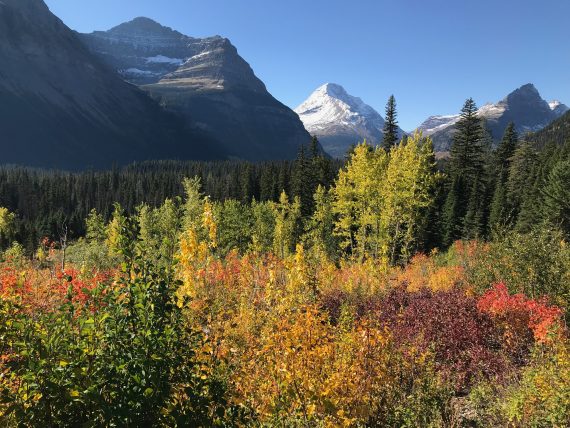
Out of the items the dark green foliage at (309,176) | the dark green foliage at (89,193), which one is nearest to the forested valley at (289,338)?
the dark green foliage at (309,176)

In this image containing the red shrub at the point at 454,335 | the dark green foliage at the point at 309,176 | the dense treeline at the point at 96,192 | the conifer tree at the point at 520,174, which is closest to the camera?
the red shrub at the point at 454,335

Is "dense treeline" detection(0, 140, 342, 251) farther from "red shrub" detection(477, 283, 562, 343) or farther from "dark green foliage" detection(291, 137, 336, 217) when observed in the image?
"red shrub" detection(477, 283, 562, 343)

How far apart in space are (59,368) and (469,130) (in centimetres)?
4575

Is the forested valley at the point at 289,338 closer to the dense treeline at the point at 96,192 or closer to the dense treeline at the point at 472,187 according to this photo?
the dense treeline at the point at 472,187

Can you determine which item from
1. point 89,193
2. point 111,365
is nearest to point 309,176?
point 111,365

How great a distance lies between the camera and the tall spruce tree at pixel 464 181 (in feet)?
134

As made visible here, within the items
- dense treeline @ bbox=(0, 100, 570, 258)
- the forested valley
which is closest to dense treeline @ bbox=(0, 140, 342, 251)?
dense treeline @ bbox=(0, 100, 570, 258)

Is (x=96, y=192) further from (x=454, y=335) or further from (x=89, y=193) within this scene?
(x=454, y=335)

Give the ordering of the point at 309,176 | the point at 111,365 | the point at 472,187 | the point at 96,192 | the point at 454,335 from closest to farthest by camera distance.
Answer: the point at 111,365 < the point at 454,335 < the point at 472,187 < the point at 309,176 < the point at 96,192

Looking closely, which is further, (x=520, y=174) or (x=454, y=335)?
(x=520, y=174)

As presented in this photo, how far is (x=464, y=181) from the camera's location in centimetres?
4297

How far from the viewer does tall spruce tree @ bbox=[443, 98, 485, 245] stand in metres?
40.8

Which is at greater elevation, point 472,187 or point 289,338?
point 472,187

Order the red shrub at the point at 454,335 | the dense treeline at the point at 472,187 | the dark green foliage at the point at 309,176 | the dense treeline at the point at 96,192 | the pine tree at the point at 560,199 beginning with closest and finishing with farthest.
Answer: the red shrub at the point at 454,335
the pine tree at the point at 560,199
the dense treeline at the point at 472,187
the dark green foliage at the point at 309,176
the dense treeline at the point at 96,192
